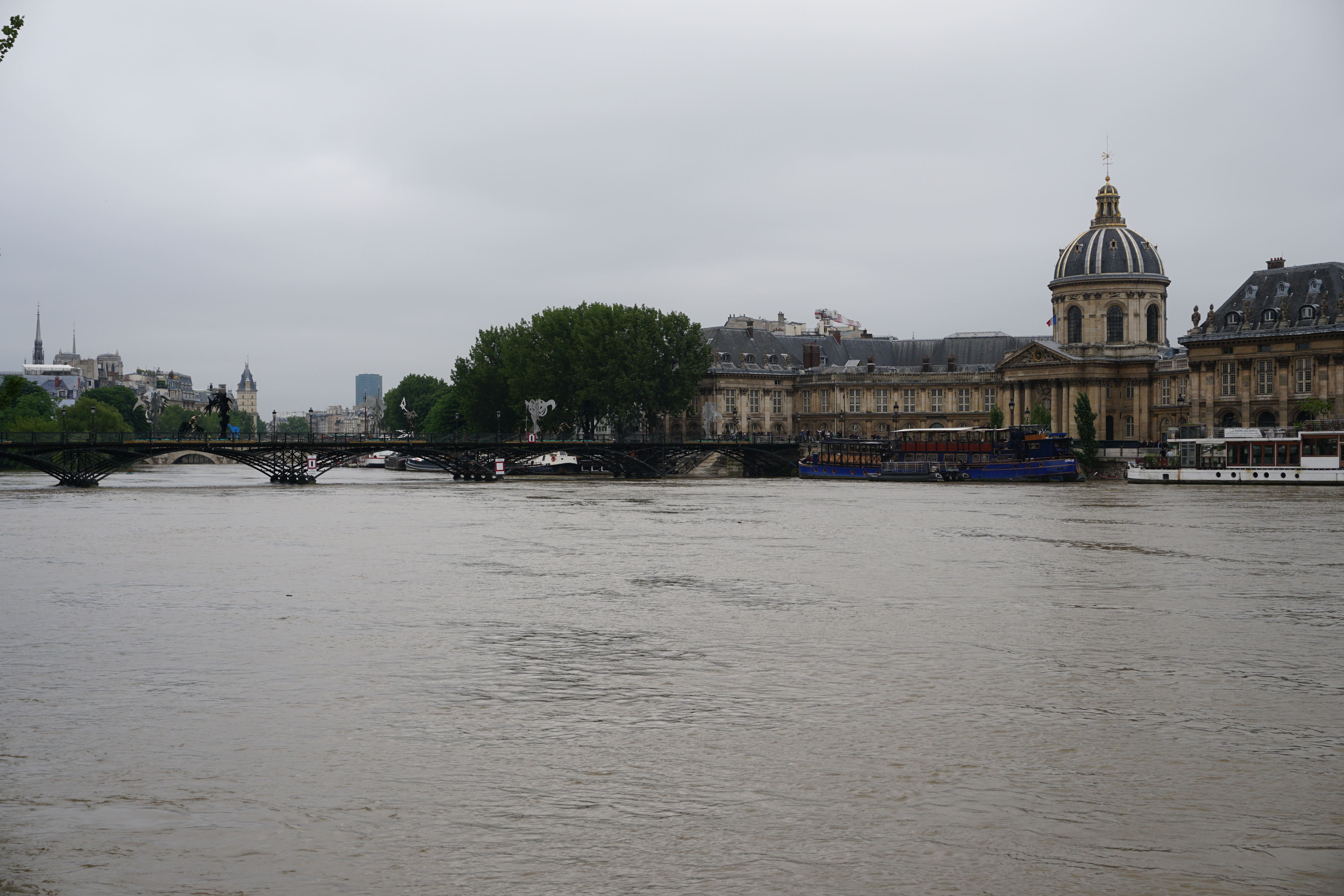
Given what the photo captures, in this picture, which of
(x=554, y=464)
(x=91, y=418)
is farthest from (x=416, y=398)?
(x=554, y=464)

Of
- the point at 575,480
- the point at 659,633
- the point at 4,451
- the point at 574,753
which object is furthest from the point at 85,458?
the point at 574,753

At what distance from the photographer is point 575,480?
9731 cm

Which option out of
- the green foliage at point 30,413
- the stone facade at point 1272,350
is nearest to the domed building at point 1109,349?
the stone facade at point 1272,350

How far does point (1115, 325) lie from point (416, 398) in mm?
101755

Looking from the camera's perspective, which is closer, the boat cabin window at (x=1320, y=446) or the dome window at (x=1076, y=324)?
the boat cabin window at (x=1320, y=446)

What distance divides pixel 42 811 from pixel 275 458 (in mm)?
81756

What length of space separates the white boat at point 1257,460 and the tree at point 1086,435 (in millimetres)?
9114

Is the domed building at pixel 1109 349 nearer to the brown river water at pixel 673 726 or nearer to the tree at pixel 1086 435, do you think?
the tree at pixel 1086 435

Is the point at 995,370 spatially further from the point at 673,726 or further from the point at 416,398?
the point at 673,726

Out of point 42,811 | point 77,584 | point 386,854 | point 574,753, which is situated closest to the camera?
point 386,854

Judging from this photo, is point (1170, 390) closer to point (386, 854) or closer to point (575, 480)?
point (575, 480)

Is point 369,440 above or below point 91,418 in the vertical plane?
below

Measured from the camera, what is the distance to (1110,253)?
4673 inches

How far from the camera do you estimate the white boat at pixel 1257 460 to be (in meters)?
79.0
